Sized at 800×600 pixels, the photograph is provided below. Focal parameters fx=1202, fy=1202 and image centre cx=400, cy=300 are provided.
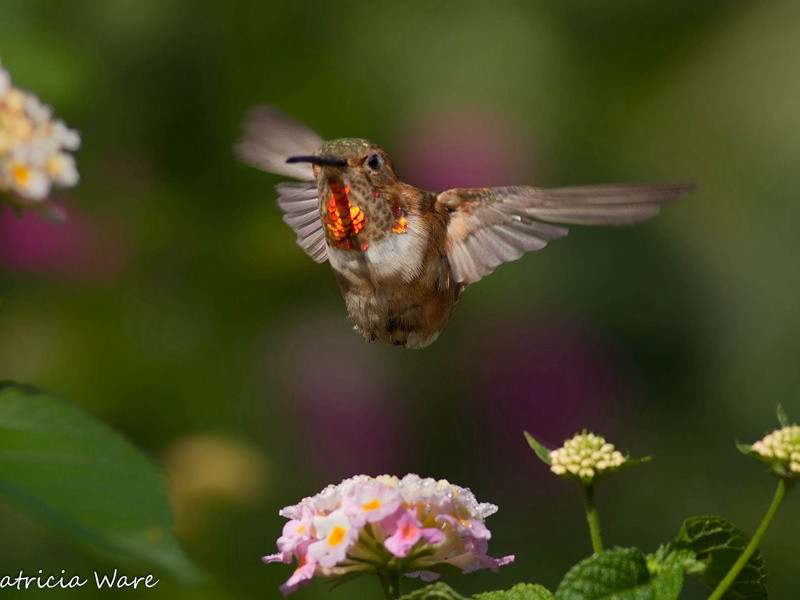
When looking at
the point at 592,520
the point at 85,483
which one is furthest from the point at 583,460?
the point at 85,483

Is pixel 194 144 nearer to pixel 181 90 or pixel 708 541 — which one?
pixel 181 90

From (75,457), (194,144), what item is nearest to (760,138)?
(194,144)

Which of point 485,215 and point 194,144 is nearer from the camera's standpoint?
point 485,215

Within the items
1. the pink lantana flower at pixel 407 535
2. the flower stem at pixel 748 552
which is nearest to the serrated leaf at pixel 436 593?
the pink lantana flower at pixel 407 535

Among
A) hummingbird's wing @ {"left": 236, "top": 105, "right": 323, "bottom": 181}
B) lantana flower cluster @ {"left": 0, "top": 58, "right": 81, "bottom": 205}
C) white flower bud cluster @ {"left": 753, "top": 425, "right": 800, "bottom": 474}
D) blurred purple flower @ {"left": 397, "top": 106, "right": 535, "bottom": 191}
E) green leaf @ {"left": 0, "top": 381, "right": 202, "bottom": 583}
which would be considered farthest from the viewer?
blurred purple flower @ {"left": 397, "top": 106, "right": 535, "bottom": 191}

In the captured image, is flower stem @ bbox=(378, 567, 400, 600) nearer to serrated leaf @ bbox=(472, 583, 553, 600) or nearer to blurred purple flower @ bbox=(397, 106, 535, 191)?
serrated leaf @ bbox=(472, 583, 553, 600)

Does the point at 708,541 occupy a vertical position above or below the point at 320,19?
A: below

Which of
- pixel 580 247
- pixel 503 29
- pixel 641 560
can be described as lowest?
pixel 641 560

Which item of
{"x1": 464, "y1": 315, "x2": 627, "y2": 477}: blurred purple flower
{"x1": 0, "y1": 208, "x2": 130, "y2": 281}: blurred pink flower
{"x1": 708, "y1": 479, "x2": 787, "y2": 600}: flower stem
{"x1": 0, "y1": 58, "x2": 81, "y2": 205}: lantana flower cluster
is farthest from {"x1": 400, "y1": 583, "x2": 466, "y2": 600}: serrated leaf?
{"x1": 464, "y1": 315, "x2": 627, "y2": 477}: blurred purple flower
